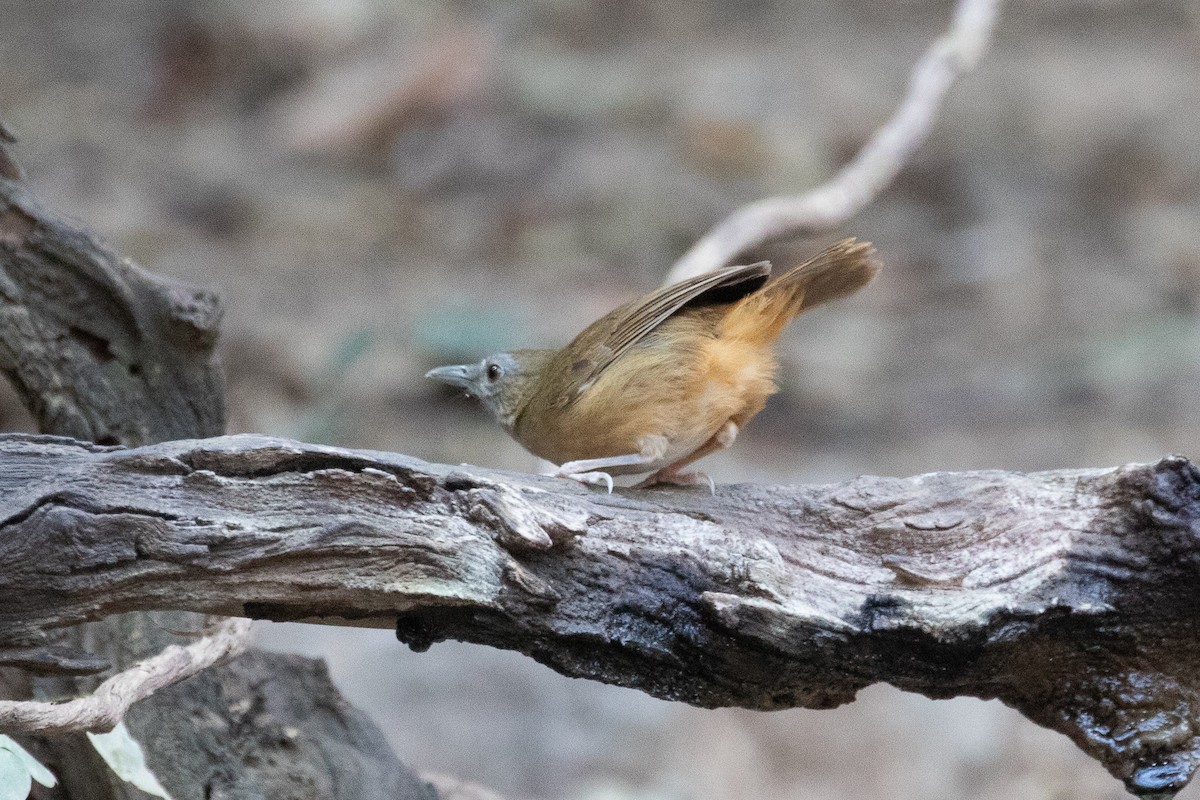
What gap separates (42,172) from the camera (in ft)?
27.7

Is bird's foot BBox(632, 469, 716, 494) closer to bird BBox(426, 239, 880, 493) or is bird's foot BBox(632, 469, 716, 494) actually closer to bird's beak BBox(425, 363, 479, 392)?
bird BBox(426, 239, 880, 493)

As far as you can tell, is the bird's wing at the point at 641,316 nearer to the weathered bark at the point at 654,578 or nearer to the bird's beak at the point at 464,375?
the bird's beak at the point at 464,375

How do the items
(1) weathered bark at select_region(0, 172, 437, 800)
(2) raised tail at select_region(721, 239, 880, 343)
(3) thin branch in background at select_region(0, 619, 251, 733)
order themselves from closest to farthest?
(3) thin branch in background at select_region(0, 619, 251, 733), (1) weathered bark at select_region(0, 172, 437, 800), (2) raised tail at select_region(721, 239, 880, 343)

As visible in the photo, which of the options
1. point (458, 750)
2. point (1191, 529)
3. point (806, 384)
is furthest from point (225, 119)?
point (1191, 529)

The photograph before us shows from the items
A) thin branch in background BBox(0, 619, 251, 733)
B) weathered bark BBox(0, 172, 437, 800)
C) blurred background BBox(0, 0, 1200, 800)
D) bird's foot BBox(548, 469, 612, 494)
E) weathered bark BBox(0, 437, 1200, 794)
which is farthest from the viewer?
blurred background BBox(0, 0, 1200, 800)

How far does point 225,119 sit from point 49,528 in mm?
7715

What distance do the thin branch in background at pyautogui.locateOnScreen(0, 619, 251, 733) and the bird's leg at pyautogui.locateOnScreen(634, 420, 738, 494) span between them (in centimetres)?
113

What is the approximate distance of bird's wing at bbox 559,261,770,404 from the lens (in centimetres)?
350

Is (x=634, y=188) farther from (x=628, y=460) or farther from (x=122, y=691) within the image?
(x=122, y=691)

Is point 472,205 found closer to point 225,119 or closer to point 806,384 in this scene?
point 225,119

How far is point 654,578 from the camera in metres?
2.68

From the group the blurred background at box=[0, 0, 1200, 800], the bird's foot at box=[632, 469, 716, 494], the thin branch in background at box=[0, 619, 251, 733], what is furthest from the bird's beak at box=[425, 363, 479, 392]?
the blurred background at box=[0, 0, 1200, 800]

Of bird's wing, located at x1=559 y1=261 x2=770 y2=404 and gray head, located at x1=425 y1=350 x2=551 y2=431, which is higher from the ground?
gray head, located at x1=425 y1=350 x2=551 y2=431

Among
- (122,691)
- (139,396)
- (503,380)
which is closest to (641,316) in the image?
(503,380)
